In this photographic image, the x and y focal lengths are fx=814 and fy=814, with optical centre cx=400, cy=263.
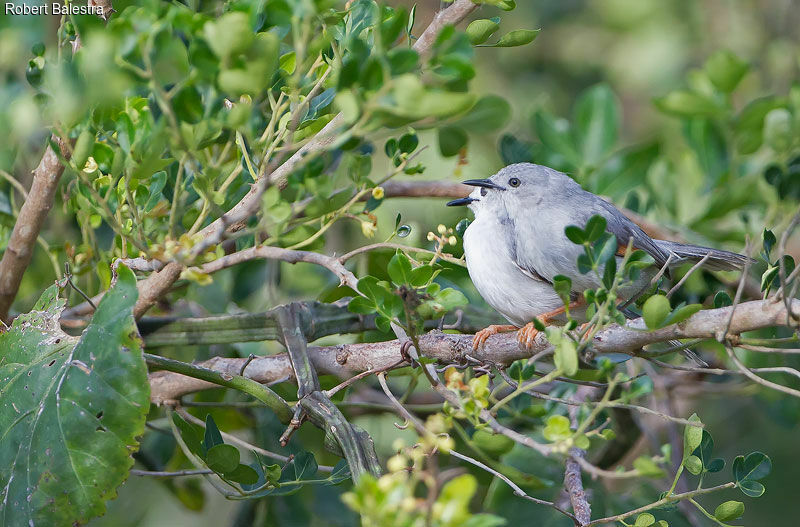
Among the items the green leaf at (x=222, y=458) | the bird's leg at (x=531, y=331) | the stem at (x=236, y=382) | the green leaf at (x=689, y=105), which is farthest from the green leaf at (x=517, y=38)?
the green leaf at (x=689, y=105)

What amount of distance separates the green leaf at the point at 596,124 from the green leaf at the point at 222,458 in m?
1.90

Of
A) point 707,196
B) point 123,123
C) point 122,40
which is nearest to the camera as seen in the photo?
point 122,40

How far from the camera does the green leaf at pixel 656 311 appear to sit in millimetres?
1379

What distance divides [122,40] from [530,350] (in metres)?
1.04

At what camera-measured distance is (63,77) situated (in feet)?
4.04

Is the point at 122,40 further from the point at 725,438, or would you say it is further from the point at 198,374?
the point at 725,438

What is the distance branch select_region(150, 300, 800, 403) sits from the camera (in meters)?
1.37

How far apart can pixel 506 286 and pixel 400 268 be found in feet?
2.83

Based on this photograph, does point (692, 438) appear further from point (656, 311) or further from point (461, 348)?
point (461, 348)

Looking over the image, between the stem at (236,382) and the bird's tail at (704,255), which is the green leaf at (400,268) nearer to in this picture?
the stem at (236,382)

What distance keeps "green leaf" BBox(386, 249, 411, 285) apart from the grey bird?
687 mm

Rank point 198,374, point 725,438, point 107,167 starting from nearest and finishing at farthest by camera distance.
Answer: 1. point 107,167
2. point 198,374
3. point 725,438

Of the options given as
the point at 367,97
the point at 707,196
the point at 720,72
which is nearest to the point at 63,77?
the point at 367,97

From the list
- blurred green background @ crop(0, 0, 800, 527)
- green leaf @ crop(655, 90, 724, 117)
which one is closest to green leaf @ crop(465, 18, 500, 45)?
blurred green background @ crop(0, 0, 800, 527)
